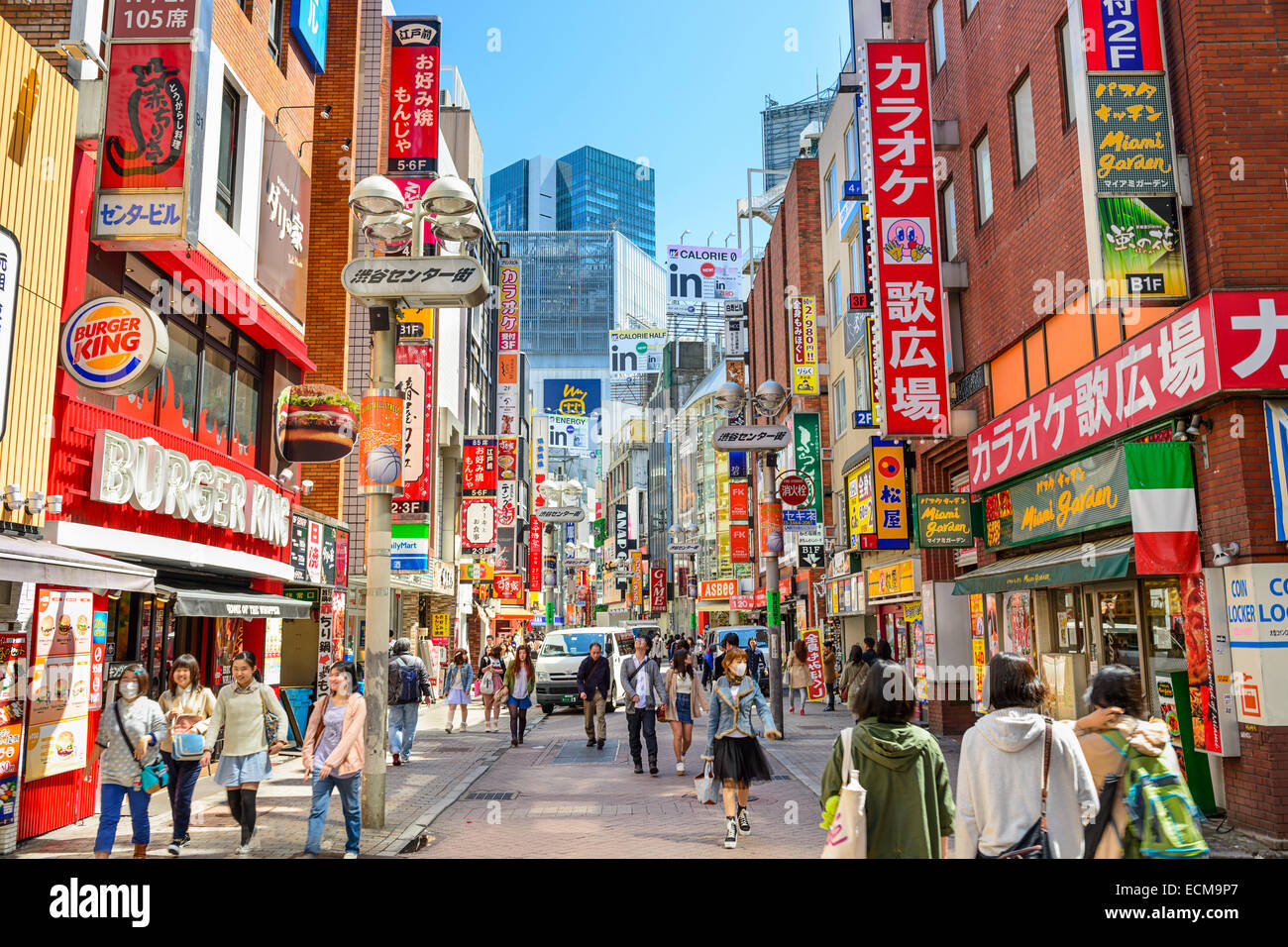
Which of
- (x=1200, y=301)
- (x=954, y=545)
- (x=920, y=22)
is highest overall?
(x=920, y=22)

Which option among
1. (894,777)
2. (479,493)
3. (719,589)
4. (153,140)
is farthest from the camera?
(719,589)

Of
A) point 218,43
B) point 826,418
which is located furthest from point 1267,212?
point 826,418

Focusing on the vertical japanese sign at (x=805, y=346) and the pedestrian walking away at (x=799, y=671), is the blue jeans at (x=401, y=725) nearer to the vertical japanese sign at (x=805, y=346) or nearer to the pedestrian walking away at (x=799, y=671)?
the pedestrian walking away at (x=799, y=671)

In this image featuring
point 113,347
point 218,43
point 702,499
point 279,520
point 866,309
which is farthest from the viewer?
point 702,499

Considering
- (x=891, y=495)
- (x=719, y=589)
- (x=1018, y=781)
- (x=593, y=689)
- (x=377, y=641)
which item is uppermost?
(x=891, y=495)

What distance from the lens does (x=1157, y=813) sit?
425 cm

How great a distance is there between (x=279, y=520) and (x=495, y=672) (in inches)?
281

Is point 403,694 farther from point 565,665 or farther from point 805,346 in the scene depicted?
point 805,346

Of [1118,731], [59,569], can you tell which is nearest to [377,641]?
Answer: [59,569]

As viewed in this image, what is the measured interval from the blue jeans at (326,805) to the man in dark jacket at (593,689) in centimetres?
893

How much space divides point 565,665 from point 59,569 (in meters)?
17.8

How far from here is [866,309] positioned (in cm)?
2116
